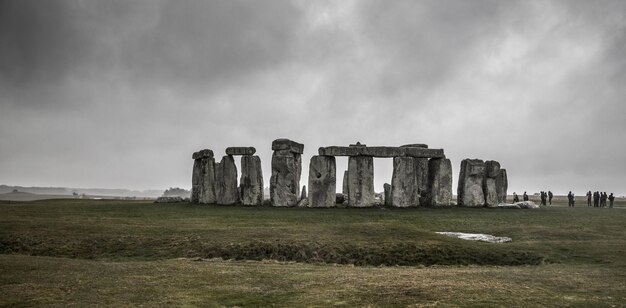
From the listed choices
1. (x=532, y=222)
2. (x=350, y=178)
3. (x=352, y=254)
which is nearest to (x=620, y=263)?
(x=352, y=254)

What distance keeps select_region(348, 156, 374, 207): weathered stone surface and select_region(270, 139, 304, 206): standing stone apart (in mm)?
3642

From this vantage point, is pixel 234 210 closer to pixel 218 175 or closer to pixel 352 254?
pixel 218 175

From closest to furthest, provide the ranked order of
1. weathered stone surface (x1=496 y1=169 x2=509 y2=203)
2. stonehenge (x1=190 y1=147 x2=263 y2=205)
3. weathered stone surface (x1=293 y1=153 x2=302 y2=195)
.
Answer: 1. stonehenge (x1=190 y1=147 x2=263 y2=205)
2. weathered stone surface (x1=293 y1=153 x2=302 y2=195)
3. weathered stone surface (x1=496 y1=169 x2=509 y2=203)

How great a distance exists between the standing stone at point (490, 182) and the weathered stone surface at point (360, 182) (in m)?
8.75

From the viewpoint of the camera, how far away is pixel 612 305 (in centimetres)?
1010

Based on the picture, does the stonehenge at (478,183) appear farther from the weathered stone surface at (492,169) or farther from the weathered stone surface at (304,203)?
the weathered stone surface at (304,203)

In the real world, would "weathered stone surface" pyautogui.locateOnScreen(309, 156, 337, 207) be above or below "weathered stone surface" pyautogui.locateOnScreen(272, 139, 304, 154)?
below

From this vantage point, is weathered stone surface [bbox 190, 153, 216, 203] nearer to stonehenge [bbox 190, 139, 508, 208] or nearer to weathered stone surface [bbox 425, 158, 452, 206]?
stonehenge [bbox 190, 139, 508, 208]

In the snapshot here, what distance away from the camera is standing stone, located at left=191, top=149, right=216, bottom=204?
114 feet

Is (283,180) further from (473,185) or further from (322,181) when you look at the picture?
(473,185)

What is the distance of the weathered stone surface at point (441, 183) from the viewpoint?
33.7 metres

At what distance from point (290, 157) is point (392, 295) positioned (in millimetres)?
22224

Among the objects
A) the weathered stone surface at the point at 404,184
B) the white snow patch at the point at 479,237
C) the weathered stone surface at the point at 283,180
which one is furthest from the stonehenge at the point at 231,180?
the white snow patch at the point at 479,237

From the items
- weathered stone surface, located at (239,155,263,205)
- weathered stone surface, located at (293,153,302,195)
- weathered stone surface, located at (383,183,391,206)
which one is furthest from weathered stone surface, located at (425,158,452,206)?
weathered stone surface, located at (239,155,263,205)
